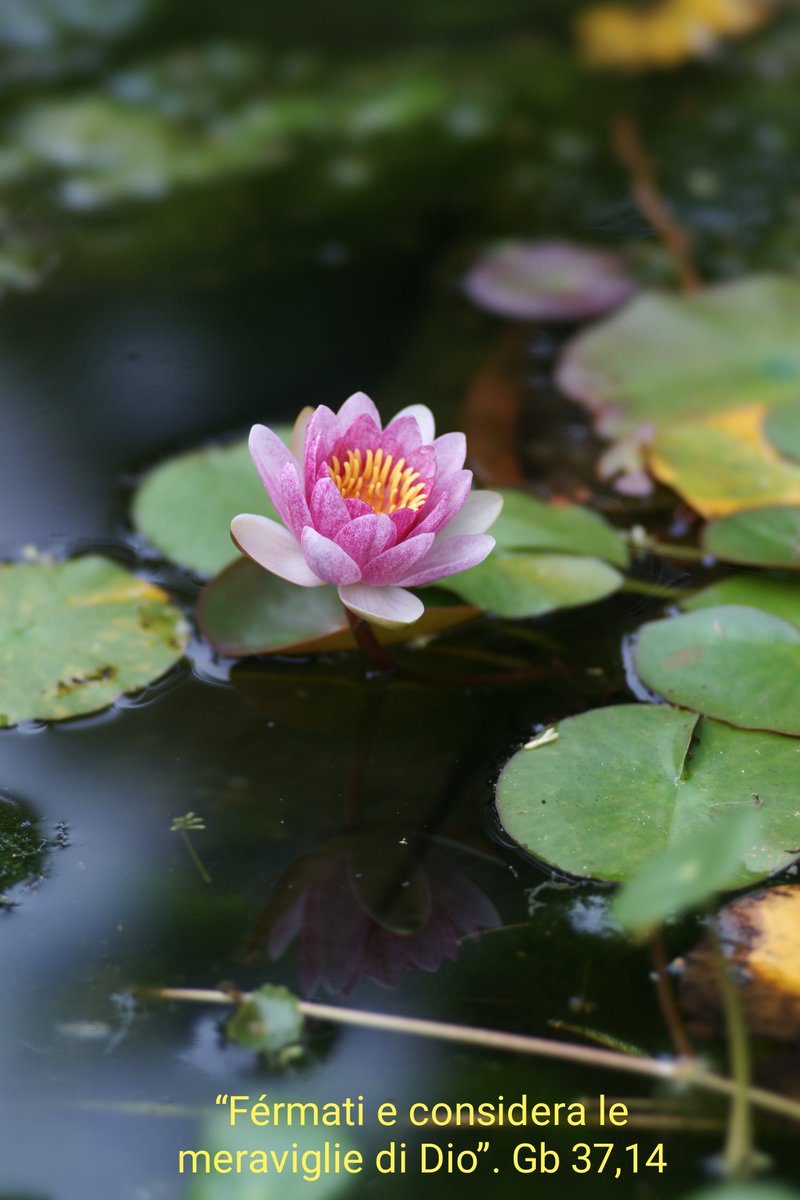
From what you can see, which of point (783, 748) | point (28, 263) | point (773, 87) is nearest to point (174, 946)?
point (783, 748)

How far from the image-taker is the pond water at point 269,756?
1.11 metres

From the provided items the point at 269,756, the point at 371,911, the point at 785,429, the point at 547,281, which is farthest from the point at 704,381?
the point at 371,911

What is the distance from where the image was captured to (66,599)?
162 cm

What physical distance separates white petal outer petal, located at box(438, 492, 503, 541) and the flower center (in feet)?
0.27

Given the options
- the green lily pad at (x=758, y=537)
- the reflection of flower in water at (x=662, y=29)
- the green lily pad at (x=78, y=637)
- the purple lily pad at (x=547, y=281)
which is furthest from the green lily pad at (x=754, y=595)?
the reflection of flower in water at (x=662, y=29)

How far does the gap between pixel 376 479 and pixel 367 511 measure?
12 cm

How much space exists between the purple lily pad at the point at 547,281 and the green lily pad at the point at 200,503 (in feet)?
2.77

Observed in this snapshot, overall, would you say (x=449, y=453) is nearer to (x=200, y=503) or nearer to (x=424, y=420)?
(x=424, y=420)

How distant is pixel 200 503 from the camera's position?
179 centimetres

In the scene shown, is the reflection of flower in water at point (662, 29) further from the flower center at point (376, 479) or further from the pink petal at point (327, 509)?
the pink petal at point (327, 509)

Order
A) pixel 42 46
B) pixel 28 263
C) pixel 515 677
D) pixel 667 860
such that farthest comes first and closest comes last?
1. pixel 42 46
2. pixel 28 263
3. pixel 515 677
4. pixel 667 860

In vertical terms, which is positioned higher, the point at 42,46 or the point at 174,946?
the point at 42,46

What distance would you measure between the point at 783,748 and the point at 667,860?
434 millimetres

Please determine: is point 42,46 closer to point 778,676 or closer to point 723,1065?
point 778,676
